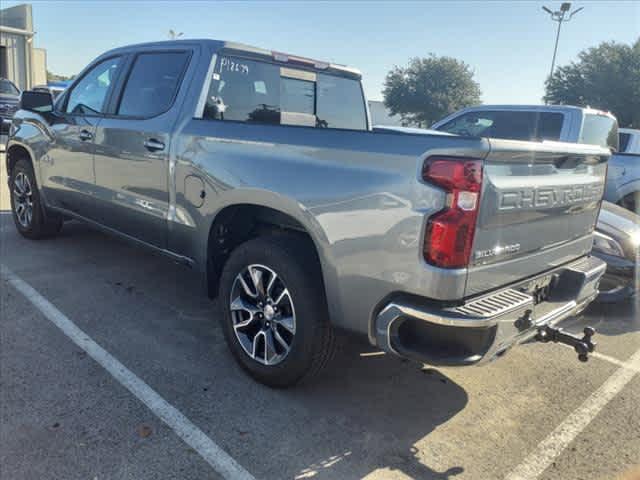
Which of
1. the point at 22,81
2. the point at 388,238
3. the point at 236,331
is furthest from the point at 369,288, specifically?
the point at 22,81

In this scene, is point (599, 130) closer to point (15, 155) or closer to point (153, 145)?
point (153, 145)

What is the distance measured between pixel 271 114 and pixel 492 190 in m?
2.19

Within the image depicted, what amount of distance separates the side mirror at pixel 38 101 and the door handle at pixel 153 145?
77.1 inches

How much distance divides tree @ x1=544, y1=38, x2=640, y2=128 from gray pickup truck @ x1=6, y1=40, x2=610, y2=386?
1122 inches

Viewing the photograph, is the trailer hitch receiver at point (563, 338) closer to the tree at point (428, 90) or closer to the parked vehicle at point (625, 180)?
the parked vehicle at point (625, 180)

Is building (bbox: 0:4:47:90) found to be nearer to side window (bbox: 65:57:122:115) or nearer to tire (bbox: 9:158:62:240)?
tire (bbox: 9:158:62:240)

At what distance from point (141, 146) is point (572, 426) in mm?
3233

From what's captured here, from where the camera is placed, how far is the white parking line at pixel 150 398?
2.46 meters

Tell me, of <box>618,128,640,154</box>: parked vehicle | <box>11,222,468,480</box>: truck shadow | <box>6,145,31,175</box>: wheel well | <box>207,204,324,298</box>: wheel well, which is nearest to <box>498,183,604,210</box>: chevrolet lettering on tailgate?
<box>11,222,468,480</box>: truck shadow

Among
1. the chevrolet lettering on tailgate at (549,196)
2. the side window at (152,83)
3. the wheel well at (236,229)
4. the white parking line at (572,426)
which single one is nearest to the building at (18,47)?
the side window at (152,83)

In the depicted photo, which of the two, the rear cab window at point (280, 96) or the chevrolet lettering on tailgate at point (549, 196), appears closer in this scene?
the chevrolet lettering on tailgate at point (549, 196)

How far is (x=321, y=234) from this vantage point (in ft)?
8.66

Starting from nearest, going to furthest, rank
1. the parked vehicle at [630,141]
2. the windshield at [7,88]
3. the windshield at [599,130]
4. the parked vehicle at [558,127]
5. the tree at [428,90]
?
the parked vehicle at [558,127]
the windshield at [599,130]
the parked vehicle at [630,141]
the windshield at [7,88]
the tree at [428,90]

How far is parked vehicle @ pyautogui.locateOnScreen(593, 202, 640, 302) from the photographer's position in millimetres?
4434
